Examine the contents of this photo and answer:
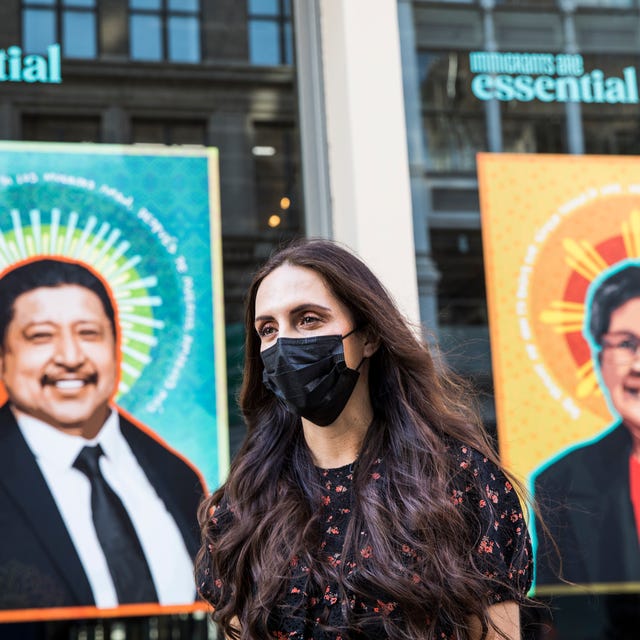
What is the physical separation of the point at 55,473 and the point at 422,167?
1.98 metres

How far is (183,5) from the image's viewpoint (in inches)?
174

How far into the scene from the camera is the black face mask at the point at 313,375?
2.51 metres

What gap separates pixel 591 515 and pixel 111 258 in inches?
87.4

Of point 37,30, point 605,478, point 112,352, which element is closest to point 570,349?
point 605,478

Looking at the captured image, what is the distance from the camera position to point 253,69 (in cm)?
445

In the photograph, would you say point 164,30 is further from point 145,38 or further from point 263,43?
point 263,43

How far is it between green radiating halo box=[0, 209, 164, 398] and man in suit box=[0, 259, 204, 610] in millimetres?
44

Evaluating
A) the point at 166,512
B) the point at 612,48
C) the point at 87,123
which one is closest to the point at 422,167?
the point at 612,48

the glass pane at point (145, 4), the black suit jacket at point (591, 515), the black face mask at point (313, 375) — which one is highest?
the glass pane at point (145, 4)

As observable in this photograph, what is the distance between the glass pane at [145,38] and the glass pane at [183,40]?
5 centimetres

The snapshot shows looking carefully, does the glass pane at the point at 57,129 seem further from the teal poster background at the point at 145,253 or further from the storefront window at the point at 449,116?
the storefront window at the point at 449,116

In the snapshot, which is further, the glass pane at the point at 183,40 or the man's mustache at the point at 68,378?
the glass pane at the point at 183,40

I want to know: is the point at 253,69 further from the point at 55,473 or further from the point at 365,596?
the point at 365,596

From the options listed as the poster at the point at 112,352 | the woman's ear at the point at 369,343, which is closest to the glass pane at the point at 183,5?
the poster at the point at 112,352
